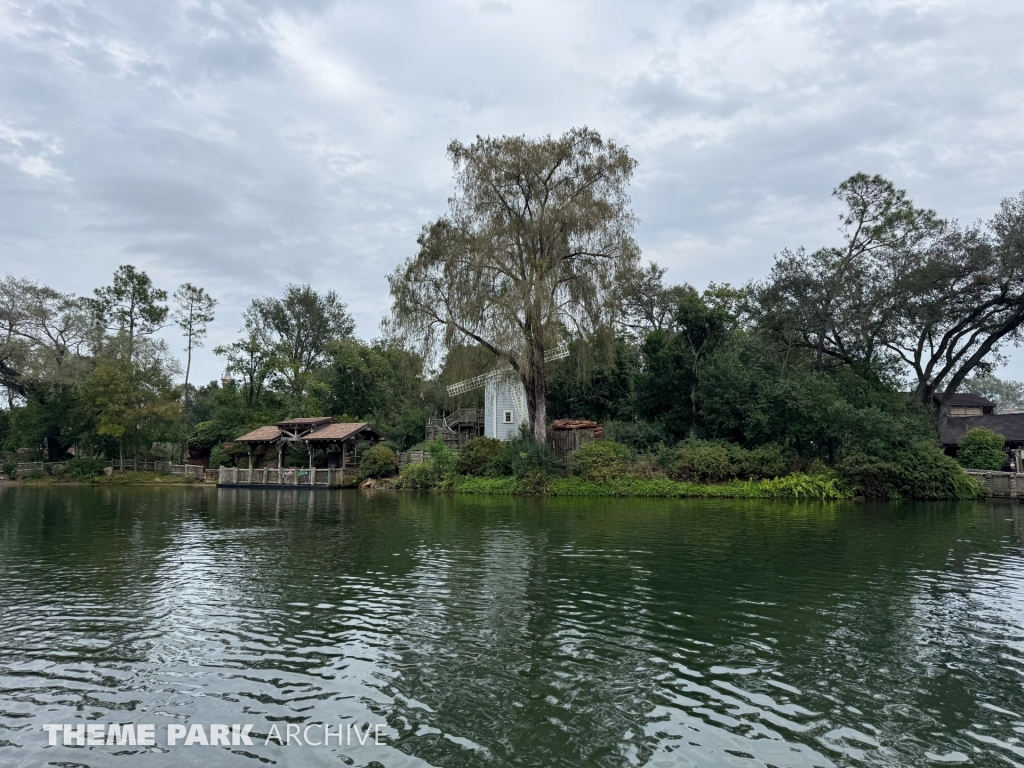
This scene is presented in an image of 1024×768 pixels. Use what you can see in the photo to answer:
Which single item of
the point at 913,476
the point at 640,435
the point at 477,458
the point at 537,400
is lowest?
the point at 913,476

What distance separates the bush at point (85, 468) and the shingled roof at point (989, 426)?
58.4 m

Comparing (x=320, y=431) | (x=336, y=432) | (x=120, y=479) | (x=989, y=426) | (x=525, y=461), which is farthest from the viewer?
(x=120, y=479)

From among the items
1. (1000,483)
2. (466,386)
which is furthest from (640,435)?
(1000,483)

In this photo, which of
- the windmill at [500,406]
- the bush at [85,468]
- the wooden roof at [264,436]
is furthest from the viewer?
the bush at [85,468]

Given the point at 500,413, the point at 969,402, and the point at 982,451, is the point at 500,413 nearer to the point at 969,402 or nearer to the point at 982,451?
the point at 982,451

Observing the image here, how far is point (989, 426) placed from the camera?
38719 mm

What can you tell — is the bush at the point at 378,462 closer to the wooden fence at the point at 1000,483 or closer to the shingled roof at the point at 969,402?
the wooden fence at the point at 1000,483

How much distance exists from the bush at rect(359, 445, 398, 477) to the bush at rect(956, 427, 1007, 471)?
31.7m

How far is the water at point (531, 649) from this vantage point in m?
5.59

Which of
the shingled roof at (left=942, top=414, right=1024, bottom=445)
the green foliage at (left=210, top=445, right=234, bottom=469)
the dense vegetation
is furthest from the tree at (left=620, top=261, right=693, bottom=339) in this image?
the green foliage at (left=210, top=445, right=234, bottom=469)

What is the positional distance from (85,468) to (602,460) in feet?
135

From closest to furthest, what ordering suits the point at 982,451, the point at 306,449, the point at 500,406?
1. the point at 982,451
2. the point at 500,406
3. the point at 306,449

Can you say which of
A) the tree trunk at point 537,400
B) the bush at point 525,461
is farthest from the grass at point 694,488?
the tree trunk at point 537,400

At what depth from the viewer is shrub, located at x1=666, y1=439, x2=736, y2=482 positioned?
32.0 metres
